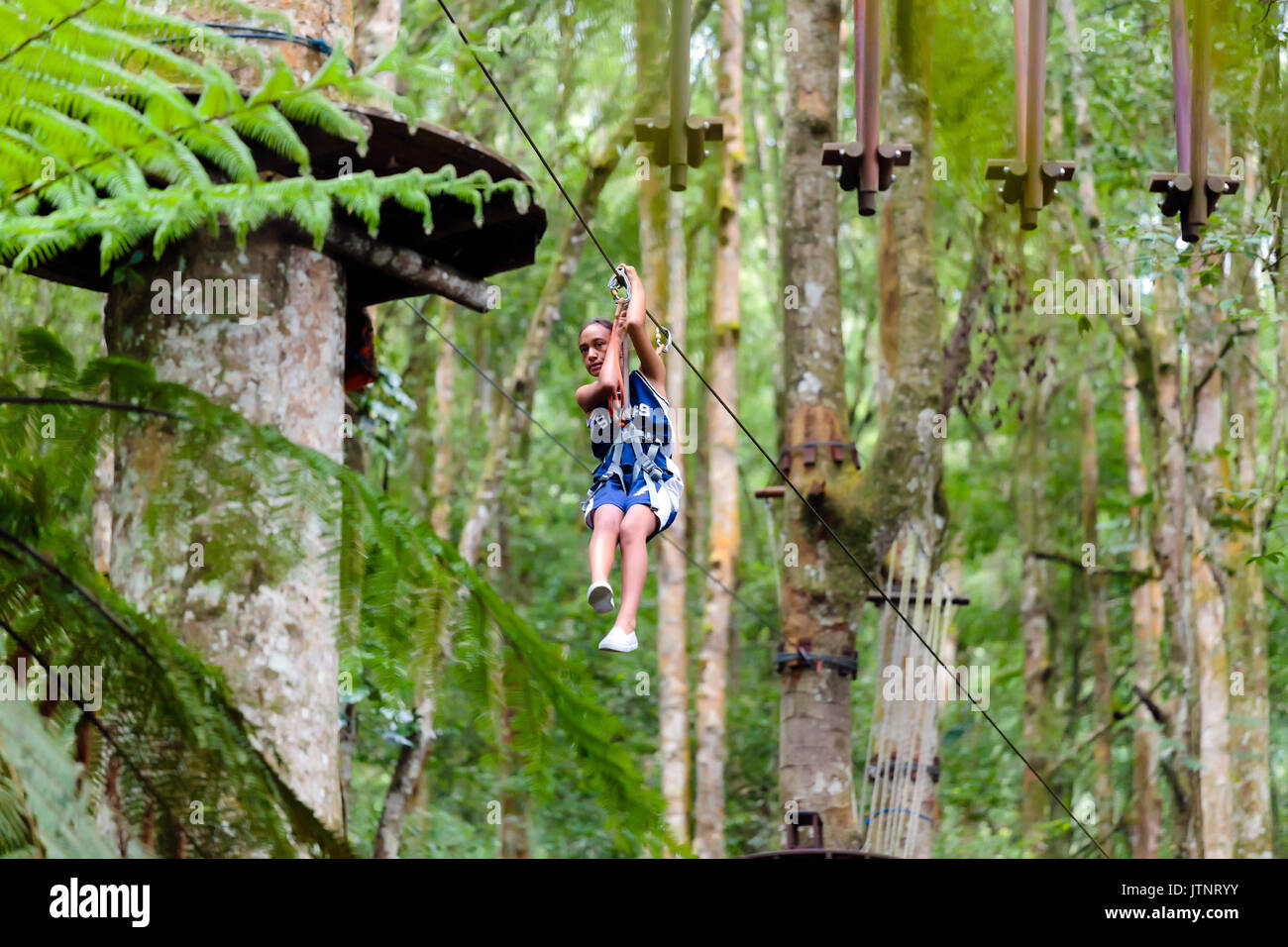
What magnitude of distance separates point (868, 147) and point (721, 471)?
737 centimetres

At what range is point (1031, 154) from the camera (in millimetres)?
5715

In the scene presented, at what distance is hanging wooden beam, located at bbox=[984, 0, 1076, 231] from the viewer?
18.7 ft

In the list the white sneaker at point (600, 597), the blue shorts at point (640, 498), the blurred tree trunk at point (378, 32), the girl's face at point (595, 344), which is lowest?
the white sneaker at point (600, 597)

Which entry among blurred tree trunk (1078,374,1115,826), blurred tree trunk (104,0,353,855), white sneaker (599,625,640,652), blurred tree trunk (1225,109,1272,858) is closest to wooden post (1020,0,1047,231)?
white sneaker (599,625,640,652)

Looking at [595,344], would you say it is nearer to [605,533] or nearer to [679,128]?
[605,533]

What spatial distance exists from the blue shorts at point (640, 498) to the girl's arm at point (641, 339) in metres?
0.26

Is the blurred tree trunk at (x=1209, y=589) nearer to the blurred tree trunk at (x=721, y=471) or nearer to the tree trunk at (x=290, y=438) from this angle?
the blurred tree trunk at (x=721, y=471)

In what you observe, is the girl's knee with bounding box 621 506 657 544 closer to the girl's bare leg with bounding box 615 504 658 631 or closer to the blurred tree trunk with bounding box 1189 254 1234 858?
the girl's bare leg with bounding box 615 504 658 631

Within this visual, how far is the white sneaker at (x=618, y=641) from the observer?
13.9 ft

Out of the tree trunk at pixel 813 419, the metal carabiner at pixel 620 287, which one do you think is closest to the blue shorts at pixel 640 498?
the metal carabiner at pixel 620 287

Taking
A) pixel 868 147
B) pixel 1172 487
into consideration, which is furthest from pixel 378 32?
pixel 1172 487

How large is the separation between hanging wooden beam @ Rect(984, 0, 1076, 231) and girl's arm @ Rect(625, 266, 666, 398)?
173cm

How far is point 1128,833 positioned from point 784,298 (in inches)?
418

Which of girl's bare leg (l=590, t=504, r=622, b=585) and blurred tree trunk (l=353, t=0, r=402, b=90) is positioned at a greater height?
blurred tree trunk (l=353, t=0, r=402, b=90)
